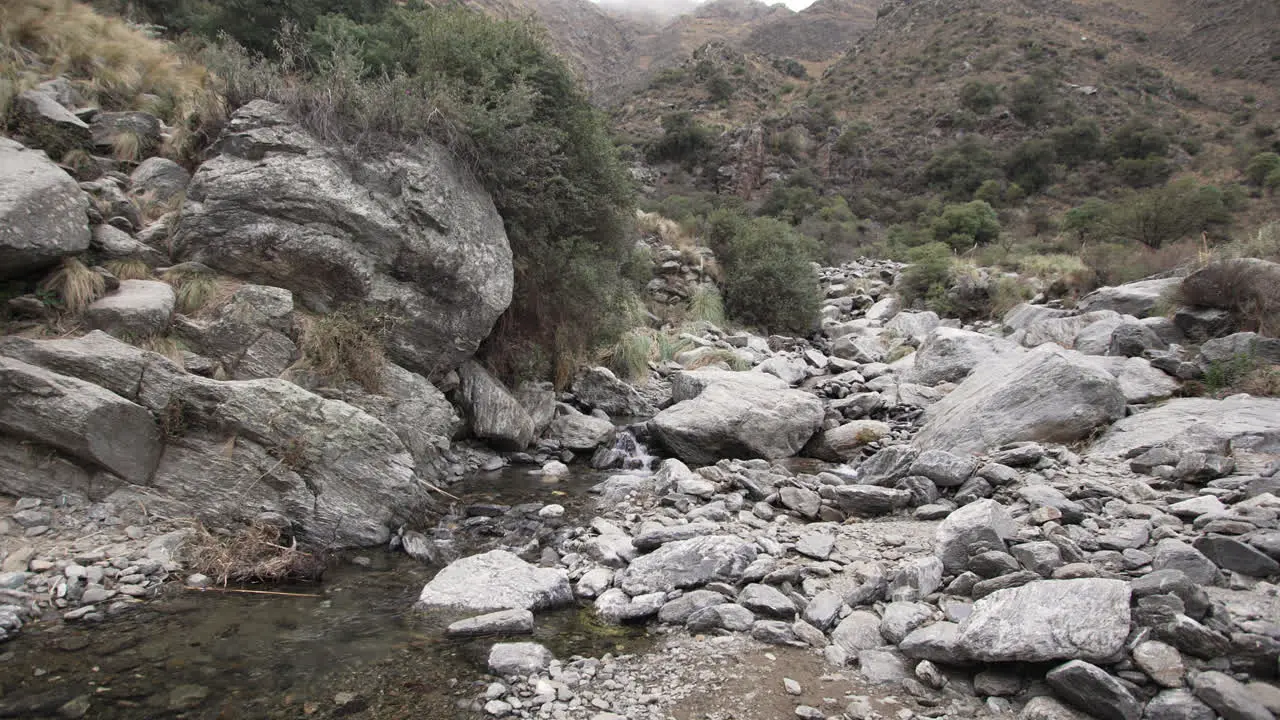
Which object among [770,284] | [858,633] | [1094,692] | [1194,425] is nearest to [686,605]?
[858,633]

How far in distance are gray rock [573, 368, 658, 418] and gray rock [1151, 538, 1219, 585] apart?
7.74 m

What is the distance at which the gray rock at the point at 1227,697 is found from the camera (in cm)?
249

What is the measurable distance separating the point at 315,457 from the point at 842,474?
545 cm

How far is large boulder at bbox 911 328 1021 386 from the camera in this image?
10.6 meters

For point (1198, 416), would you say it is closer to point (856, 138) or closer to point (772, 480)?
point (772, 480)

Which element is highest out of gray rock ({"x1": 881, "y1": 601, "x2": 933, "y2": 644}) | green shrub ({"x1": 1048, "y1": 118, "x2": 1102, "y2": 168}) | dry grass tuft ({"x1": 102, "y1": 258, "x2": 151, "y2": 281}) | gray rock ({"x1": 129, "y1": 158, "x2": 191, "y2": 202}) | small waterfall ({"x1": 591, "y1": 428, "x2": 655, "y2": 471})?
green shrub ({"x1": 1048, "y1": 118, "x2": 1102, "y2": 168})

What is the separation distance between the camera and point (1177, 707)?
263 cm

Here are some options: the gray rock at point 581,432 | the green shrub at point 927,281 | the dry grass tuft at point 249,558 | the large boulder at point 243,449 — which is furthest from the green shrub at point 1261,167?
the dry grass tuft at point 249,558

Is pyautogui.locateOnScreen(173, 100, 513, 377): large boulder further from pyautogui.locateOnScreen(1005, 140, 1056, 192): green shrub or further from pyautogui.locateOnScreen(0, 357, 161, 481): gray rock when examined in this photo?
pyautogui.locateOnScreen(1005, 140, 1056, 192): green shrub

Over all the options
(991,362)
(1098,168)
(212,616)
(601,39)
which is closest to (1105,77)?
(1098,168)

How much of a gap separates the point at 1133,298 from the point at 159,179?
590 inches

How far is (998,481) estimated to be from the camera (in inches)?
222

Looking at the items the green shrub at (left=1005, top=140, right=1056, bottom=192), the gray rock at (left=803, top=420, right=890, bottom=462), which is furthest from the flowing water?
the green shrub at (left=1005, top=140, right=1056, bottom=192)

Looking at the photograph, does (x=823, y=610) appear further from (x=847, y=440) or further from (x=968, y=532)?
(x=847, y=440)
